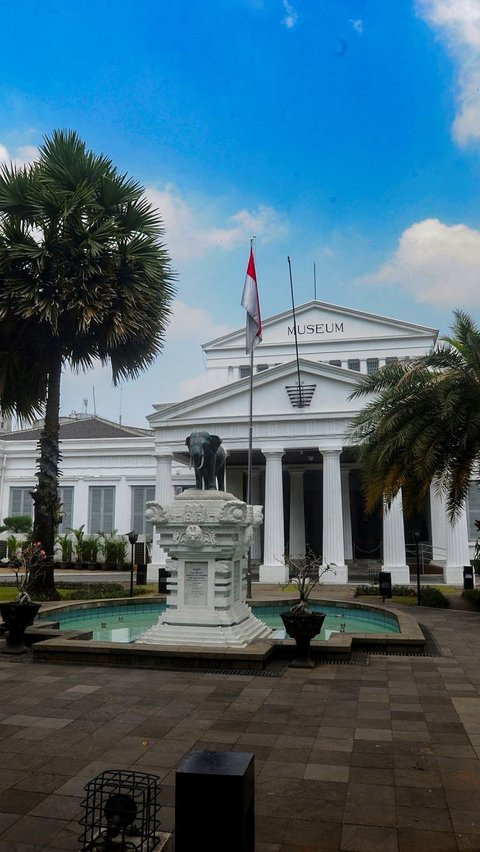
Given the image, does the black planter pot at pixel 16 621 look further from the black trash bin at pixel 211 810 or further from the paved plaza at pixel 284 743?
the black trash bin at pixel 211 810

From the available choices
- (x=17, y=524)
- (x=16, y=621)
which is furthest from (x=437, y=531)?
(x=16, y=621)

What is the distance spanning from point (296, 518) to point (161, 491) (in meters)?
7.66

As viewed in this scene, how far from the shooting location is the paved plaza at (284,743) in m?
4.99

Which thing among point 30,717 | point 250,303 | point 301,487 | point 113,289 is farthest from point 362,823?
point 301,487

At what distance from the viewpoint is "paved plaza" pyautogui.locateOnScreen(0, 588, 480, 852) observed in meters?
4.99

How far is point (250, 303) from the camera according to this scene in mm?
23156

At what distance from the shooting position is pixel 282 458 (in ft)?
109

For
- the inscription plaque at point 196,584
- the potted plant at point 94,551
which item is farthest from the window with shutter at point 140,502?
the inscription plaque at point 196,584

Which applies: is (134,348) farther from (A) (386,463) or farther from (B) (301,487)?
(B) (301,487)

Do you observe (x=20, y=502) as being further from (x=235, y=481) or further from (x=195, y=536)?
(x=195, y=536)

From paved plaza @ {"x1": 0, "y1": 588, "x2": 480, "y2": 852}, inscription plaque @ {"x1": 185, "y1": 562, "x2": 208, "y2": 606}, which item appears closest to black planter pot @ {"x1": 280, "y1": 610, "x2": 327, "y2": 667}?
paved plaza @ {"x1": 0, "y1": 588, "x2": 480, "y2": 852}

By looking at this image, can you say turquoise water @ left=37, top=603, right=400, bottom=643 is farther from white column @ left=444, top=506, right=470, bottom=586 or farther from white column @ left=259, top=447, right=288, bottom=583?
white column @ left=444, top=506, right=470, bottom=586

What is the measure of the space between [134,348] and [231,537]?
1095cm

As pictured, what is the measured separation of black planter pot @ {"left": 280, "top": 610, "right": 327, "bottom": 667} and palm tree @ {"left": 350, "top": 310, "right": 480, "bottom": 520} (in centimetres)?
680
